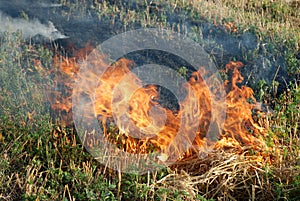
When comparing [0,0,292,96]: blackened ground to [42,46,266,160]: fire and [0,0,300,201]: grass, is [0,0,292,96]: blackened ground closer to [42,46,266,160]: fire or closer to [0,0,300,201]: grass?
[0,0,300,201]: grass

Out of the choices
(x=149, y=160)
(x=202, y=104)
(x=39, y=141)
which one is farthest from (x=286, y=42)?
(x=39, y=141)

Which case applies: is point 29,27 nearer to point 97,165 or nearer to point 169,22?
point 169,22

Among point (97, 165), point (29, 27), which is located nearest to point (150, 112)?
point (97, 165)

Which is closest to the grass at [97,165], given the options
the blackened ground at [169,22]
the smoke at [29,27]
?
the blackened ground at [169,22]

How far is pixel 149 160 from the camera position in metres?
4.50

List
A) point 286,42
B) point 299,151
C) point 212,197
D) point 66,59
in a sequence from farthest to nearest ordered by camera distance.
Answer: point 286,42, point 66,59, point 299,151, point 212,197

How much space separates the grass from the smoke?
952 millimetres

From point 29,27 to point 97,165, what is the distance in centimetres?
343

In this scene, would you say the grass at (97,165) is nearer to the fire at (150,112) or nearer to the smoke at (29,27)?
the fire at (150,112)

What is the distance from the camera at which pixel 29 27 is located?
730cm

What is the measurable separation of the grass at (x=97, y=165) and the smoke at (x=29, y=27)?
0.95 m

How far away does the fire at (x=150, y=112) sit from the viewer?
487 cm

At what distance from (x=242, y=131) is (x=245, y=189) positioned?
0.77 meters

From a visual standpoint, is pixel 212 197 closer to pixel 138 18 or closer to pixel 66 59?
pixel 66 59
